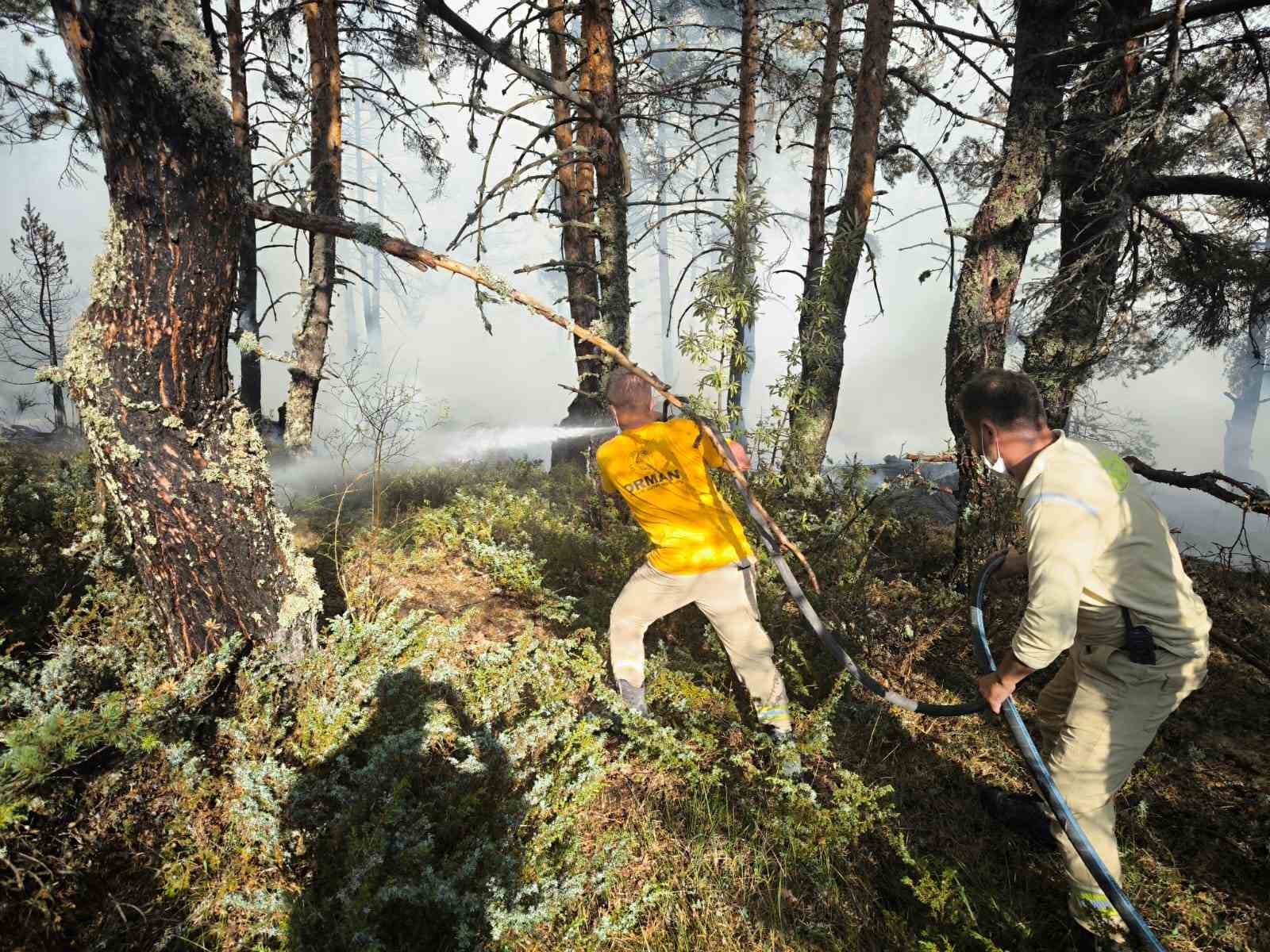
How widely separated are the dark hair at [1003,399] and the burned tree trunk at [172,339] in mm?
3430

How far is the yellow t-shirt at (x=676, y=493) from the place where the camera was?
303 centimetres

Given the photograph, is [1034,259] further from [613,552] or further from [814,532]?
[613,552]

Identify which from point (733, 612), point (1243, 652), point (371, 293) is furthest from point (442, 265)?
point (371, 293)

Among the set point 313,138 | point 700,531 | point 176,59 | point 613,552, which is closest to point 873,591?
point 613,552

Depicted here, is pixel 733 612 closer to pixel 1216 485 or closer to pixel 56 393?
pixel 1216 485

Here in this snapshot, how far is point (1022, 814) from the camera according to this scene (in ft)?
8.98

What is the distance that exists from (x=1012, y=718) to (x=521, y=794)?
2.16 metres

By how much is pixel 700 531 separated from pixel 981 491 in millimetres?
3016

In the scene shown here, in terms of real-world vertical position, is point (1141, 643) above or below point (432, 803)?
above

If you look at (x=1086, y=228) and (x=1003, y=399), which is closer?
(x=1003, y=399)

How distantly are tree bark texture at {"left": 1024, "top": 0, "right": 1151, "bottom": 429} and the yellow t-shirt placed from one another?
10.9 feet

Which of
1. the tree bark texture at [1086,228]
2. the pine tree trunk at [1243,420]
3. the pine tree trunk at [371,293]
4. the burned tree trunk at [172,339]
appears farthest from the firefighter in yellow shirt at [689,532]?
the pine tree trunk at [371,293]

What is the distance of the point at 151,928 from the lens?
204 centimetres

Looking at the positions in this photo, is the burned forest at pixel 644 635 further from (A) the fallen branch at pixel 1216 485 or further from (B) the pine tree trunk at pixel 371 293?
(B) the pine tree trunk at pixel 371 293
